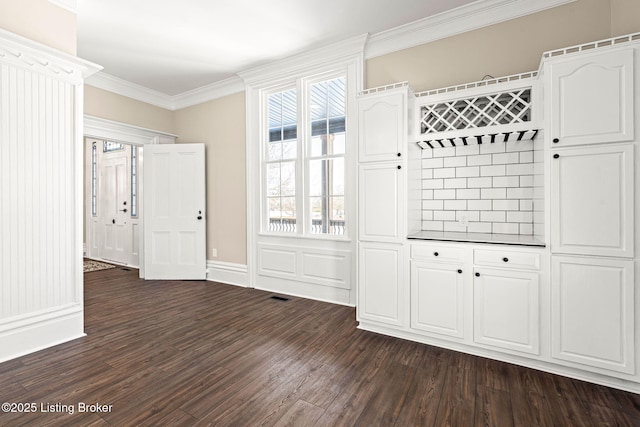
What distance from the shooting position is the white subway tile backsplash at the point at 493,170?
2832 mm

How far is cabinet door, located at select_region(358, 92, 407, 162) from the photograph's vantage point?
2.75 metres

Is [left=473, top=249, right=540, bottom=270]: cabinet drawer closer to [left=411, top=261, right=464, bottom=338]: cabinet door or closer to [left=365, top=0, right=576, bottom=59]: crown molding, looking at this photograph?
[left=411, top=261, right=464, bottom=338]: cabinet door

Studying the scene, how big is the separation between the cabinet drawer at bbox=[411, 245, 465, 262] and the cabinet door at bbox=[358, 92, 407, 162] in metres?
0.83

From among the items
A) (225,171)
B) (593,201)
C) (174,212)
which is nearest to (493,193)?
(593,201)

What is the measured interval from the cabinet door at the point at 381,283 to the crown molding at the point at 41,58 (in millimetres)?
3014

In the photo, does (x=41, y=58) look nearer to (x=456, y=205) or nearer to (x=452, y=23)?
(x=452, y=23)

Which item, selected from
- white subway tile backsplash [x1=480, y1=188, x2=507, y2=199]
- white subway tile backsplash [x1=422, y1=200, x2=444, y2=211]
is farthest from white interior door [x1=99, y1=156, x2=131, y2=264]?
white subway tile backsplash [x1=480, y1=188, x2=507, y2=199]

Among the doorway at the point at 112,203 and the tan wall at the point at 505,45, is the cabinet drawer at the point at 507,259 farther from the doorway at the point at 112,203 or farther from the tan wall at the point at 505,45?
the doorway at the point at 112,203

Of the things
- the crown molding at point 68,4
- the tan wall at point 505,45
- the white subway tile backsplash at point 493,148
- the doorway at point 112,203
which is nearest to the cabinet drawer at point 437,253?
the white subway tile backsplash at point 493,148

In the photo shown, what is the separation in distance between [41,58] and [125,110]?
7.58ft

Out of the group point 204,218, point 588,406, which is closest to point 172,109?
point 204,218

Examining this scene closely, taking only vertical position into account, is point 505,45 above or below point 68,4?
below

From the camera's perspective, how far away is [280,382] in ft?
6.84

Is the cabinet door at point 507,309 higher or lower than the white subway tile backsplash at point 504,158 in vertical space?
lower
